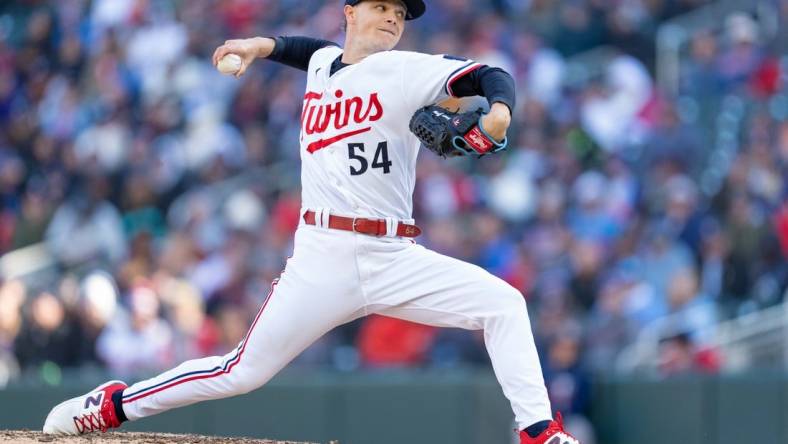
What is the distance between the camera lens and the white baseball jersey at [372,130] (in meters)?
4.82

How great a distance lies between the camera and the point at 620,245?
977 cm

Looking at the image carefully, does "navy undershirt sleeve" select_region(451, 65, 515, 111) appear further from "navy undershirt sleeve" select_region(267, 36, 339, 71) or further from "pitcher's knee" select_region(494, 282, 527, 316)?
"navy undershirt sleeve" select_region(267, 36, 339, 71)

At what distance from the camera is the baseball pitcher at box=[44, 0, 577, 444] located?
4.78 m

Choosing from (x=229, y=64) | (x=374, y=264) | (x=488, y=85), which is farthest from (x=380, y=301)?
(x=229, y=64)

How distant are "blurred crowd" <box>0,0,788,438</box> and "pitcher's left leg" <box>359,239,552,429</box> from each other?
3.83 m

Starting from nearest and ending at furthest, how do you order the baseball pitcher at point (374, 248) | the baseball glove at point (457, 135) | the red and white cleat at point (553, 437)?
the baseball glove at point (457, 135) < the red and white cleat at point (553, 437) < the baseball pitcher at point (374, 248)

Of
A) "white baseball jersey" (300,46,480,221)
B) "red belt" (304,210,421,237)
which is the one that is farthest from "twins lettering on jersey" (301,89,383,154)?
"red belt" (304,210,421,237)

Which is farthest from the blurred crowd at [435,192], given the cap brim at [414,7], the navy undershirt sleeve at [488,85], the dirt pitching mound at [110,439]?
the navy undershirt sleeve at [488,85]

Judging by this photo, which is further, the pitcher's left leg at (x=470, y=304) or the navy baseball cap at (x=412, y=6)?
the navy baseball cap at (x=412, y=6)

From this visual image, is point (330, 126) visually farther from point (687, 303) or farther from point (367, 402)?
point (687, 303)

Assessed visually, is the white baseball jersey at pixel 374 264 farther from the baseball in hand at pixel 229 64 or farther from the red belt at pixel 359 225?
the baseball in hand at pixel 229 64

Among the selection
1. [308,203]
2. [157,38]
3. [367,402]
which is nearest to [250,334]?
[308,203]

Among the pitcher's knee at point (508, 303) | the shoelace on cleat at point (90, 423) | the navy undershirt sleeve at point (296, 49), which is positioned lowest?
the shoelace on cleat at point (90, 423)

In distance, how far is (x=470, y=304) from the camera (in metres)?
4.82
